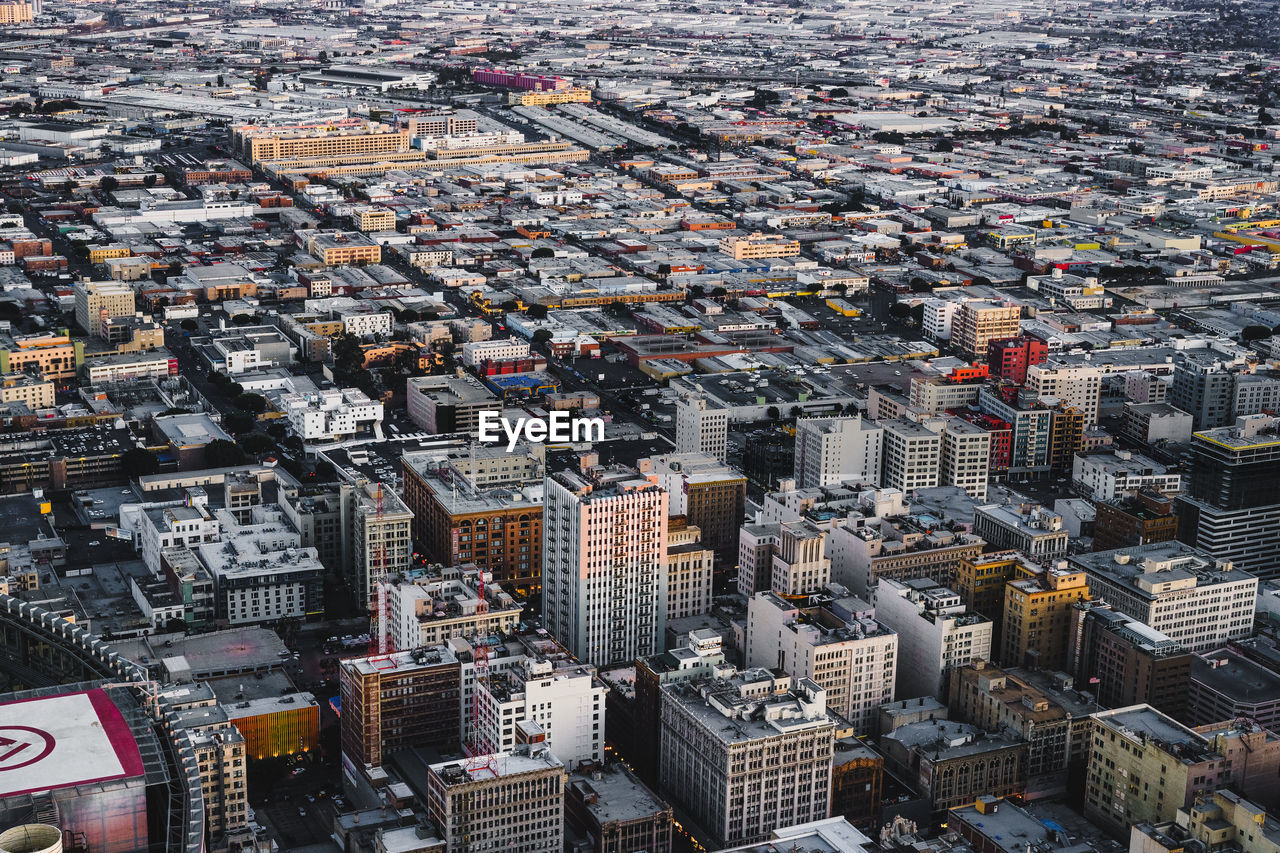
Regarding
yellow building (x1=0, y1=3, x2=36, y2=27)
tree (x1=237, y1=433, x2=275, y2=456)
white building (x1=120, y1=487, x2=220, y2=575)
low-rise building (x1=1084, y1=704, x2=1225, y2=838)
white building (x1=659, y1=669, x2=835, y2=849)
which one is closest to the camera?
low-rise building (x1=1084, y1=704, x2=1225, y2=838)

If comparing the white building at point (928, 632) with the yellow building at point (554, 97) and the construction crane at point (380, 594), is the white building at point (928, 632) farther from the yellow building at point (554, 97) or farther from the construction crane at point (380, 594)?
the yellow building at point (554, 97)

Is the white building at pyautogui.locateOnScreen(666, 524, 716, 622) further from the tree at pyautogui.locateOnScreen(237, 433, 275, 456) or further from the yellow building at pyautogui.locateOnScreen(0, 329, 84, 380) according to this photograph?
the yellow building at pyautogui.locateOnScreen(0, 329, 84, 380)

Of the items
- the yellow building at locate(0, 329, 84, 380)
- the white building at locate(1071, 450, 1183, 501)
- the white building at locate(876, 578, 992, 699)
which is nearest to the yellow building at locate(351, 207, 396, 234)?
the yellow building at locate(0, 329, 84, 380)

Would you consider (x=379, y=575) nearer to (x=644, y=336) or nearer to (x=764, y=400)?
(x=764, y=400)

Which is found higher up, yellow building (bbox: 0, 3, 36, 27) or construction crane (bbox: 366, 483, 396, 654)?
yellow building (bbox: 0, 3, 36, 27)

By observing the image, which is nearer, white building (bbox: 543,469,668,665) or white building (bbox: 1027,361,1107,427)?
white building (bbox: 543,469,668,665)

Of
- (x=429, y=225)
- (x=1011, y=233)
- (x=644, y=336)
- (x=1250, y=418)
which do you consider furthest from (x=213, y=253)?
(x=1250, y=418)

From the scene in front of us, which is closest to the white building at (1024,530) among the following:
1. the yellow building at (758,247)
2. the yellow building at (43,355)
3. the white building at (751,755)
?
the white building at (751,755)

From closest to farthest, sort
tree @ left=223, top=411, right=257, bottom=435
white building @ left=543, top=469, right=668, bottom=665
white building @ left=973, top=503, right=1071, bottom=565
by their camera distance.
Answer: white building @ left=543, top=469, right=668, bottom=665 < white building @ left=973, top=503, right=1071, bottom=565 < tree @ left=223, top=411, right=257, bottom=435
